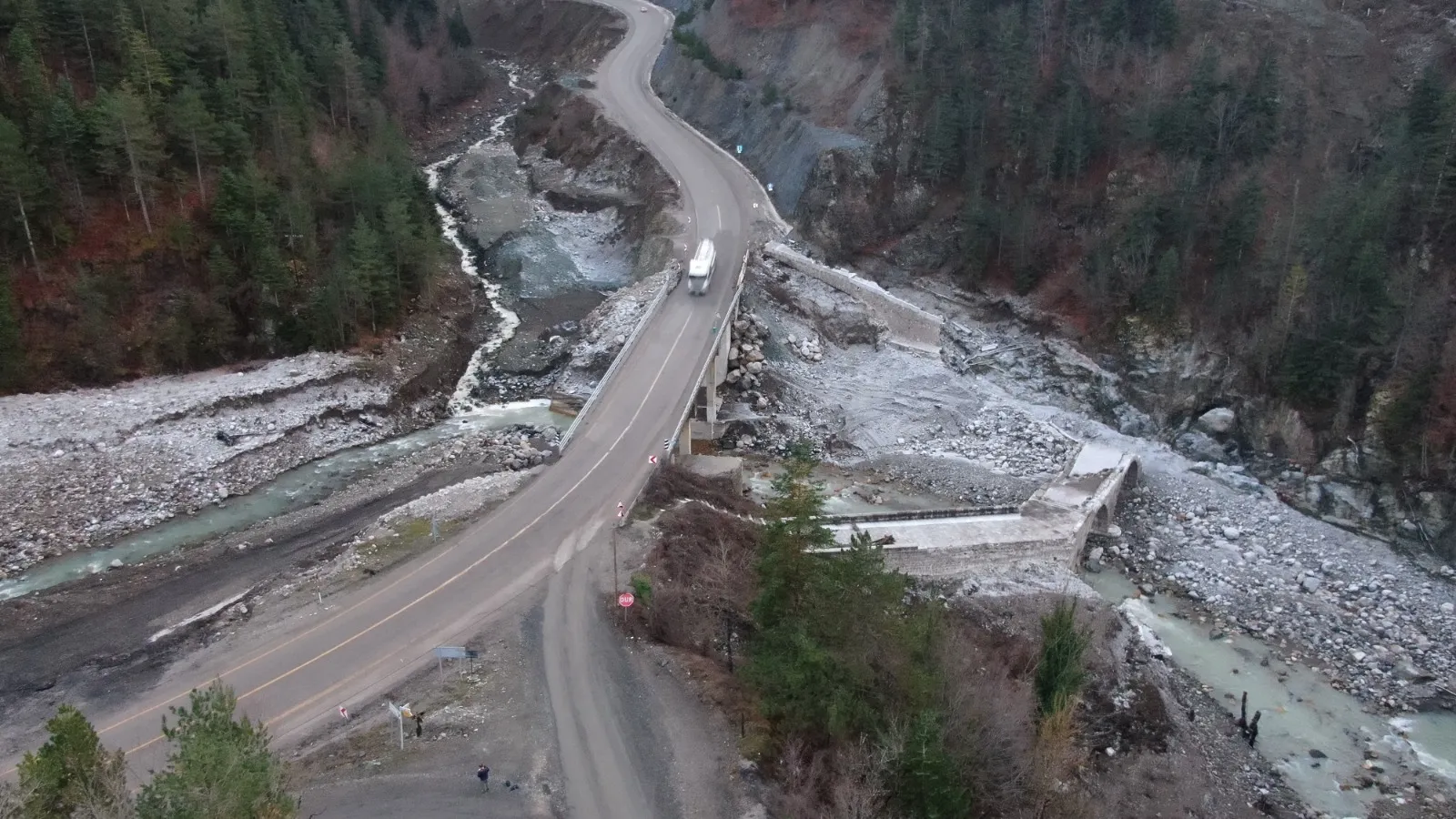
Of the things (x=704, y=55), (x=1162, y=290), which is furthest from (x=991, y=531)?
(x=704, y=55)

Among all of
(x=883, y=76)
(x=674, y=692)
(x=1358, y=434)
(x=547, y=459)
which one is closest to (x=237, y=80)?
(x=547, y=459)

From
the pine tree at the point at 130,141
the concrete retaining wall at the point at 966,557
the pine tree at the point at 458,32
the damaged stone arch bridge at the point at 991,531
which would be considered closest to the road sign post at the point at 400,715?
the damaged stone arch bridge at the point at 991,531

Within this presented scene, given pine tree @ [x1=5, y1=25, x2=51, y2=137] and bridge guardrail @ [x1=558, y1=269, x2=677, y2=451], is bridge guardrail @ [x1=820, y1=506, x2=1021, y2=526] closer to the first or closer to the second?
bridge guardrail @ [x1=558, y1=269, x2=677, y2=451]

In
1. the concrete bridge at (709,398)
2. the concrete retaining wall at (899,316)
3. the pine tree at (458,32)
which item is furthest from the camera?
the pine tree at (458,32)

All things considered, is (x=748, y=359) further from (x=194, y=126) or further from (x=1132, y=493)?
(x=194, y=126)

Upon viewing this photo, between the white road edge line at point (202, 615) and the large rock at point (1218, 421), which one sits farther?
the large rock at point (1218, 421)

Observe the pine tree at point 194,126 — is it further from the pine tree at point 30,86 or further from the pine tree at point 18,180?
the pine tree at point 18,180
